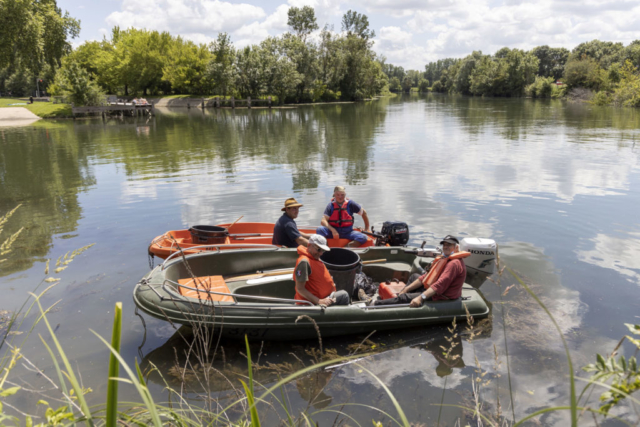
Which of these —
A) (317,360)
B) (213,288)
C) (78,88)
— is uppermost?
(78,88)

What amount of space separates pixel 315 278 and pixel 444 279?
1.87 metres

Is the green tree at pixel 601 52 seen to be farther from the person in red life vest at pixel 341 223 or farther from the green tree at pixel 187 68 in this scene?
the person in red life vest at pixel 341 223

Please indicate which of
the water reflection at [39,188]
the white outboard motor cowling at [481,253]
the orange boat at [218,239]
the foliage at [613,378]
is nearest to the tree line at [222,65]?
the water reflection at [39,188]

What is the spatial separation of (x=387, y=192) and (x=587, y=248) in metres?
5.99

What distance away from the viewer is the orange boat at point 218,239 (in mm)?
8250

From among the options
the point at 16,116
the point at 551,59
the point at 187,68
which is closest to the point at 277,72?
the point at 187,68

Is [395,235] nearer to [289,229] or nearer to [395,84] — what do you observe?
[289,229]

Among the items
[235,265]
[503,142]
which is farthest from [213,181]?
[503,142]

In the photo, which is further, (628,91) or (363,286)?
(628,91)

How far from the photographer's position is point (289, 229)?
26.0ft

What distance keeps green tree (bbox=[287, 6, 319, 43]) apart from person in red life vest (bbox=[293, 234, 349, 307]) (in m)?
69.0

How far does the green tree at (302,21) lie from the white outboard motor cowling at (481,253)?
67.9 meters

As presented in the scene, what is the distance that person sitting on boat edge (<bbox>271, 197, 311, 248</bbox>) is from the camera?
7797mm

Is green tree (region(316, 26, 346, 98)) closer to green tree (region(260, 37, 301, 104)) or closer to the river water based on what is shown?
green tree (region(260, 37, 301, 104))
